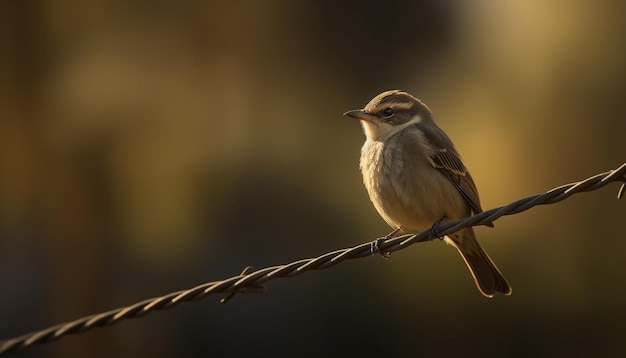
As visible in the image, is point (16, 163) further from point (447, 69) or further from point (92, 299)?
point (447, 69)

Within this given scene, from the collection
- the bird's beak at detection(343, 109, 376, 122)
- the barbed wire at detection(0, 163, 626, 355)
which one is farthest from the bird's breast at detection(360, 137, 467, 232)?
the barbed wire at detection(0, 163, 626, 355)

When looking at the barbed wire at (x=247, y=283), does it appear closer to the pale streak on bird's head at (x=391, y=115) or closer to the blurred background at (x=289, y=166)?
the pale streak on bird's head at (x=391, y=115)

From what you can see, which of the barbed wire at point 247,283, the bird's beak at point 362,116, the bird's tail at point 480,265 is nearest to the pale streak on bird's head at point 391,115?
the bird's beak at point 362,116

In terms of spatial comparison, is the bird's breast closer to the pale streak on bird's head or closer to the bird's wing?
the bird's wing

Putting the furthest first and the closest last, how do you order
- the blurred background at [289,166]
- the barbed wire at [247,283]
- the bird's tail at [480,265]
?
1. the blurred background at [289,166]
2. the bird's tail at [480,265]
3. the barbed wire at [247,283]

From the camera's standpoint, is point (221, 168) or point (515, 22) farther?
point (221, 168)

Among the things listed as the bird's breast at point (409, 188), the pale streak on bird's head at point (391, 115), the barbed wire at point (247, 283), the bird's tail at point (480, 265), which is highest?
the pale streak on bird's head at point (391, 115)

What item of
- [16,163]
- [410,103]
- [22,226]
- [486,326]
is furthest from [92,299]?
[410,103]
